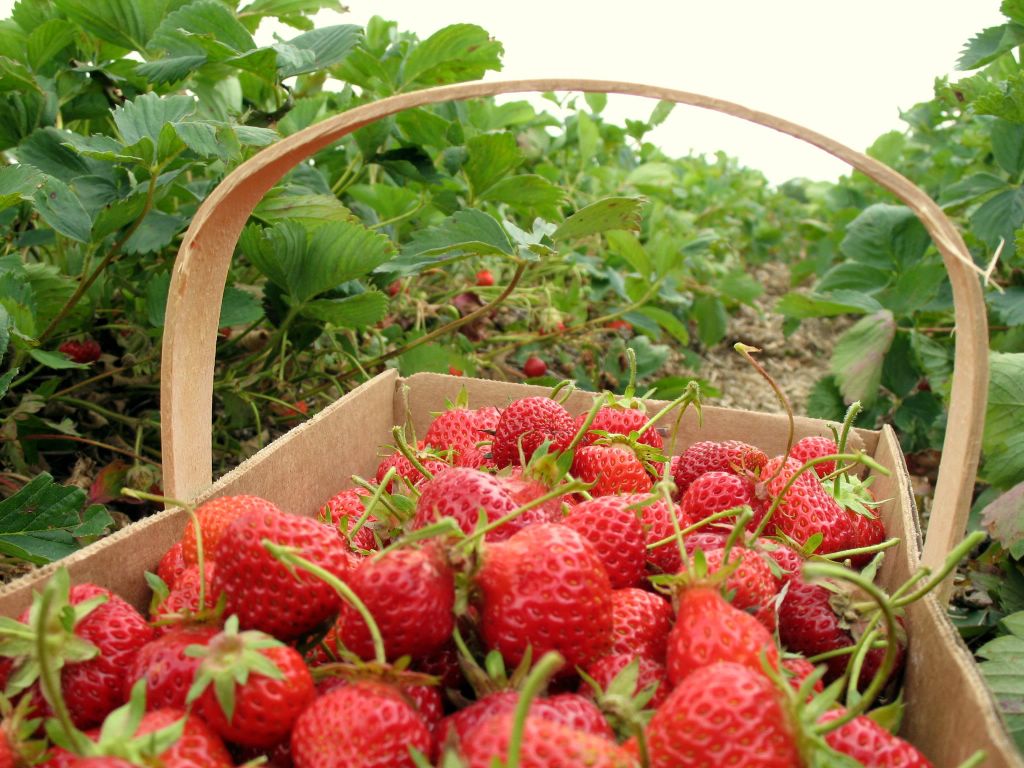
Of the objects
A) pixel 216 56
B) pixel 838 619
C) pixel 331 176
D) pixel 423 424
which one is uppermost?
pixel 216 56

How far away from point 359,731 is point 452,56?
1117 mm

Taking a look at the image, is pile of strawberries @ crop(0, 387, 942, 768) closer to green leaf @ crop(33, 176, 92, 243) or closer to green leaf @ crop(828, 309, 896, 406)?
green leaf @ crop(33, 176, 92, 243)

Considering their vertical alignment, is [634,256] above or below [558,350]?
above

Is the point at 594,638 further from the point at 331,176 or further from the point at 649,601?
the point at 331,176

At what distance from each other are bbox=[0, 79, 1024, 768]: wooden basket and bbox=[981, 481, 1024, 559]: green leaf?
0.10m

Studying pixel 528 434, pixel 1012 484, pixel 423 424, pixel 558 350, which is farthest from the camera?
pixel 558 350

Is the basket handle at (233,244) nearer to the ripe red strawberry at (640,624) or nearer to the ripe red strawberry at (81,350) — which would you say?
the ripe red strawberry at (640,624)

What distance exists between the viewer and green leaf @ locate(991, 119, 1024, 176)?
4.99 ft

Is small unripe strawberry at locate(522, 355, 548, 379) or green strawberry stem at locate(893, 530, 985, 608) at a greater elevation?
green strawberry stem at locate(893, 530, 985, 608)

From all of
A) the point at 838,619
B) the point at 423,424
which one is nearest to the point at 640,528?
the point at 838,619

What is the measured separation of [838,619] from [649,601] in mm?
157

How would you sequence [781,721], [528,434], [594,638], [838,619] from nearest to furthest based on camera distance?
1. [781,721]
2. [594,638]
3. [838,619]
4. [528,434]

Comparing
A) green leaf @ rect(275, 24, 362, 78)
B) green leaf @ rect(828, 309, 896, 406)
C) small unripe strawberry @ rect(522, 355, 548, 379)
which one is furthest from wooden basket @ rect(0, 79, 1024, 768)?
small unripe strawberry @ rect(522, 355, 548, 379)

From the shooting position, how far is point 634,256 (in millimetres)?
1753
